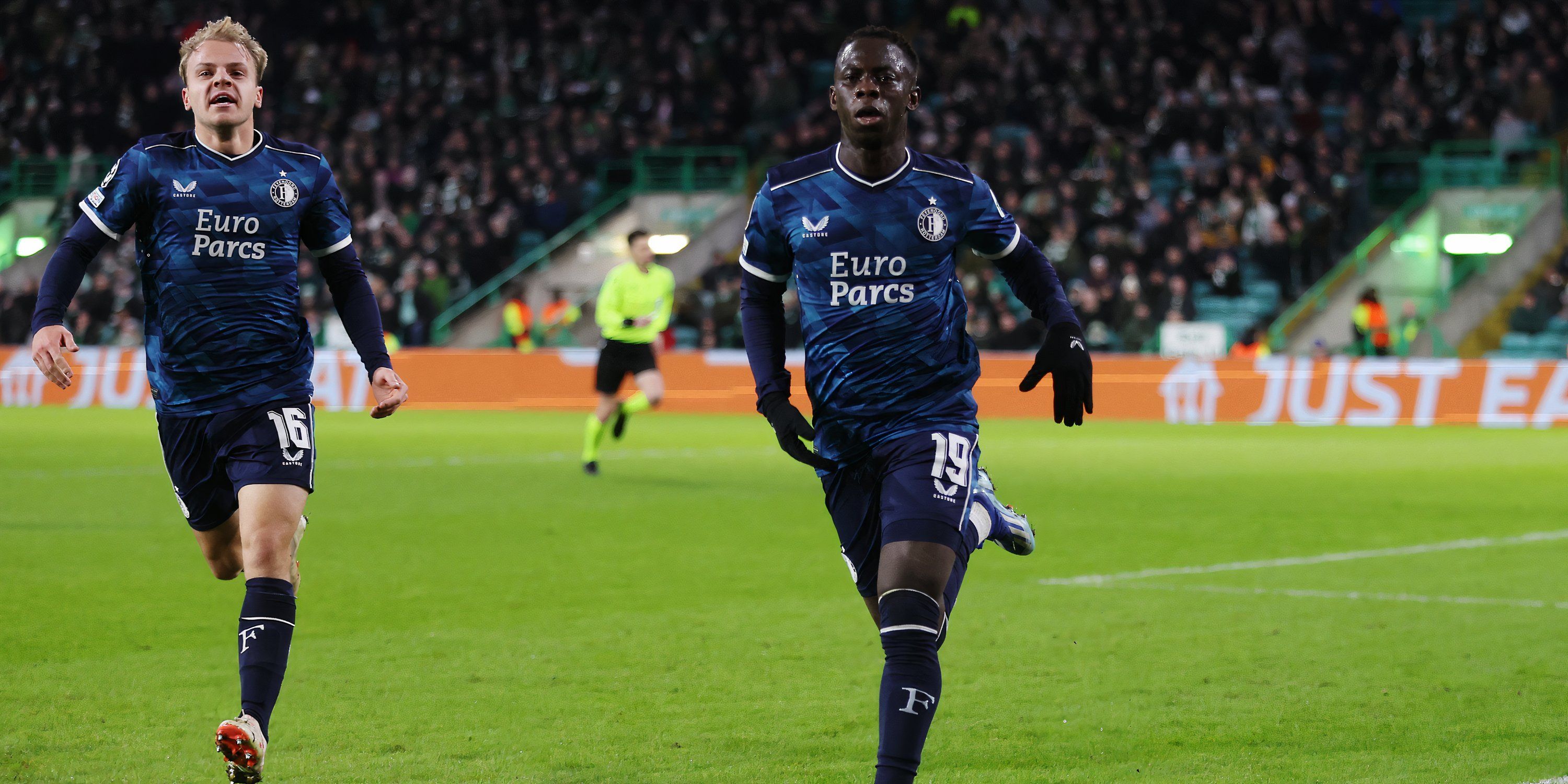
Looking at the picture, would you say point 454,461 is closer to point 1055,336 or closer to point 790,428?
point 790,428

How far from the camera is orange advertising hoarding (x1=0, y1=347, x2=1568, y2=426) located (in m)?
24.2

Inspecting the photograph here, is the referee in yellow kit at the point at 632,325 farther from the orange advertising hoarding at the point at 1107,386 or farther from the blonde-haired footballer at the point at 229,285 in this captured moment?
the blonde-haired footballer at the point at 229,285

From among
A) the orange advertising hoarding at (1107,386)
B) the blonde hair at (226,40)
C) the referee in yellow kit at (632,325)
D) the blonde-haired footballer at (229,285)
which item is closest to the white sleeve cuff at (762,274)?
the blonde-haired footballer at (229,285)

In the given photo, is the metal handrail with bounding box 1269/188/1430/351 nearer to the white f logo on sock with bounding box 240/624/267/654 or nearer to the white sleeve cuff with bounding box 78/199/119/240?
the white sleeve cuff with bounding box 78/199/119/240

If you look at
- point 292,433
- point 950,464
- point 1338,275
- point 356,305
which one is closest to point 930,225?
point 950,464

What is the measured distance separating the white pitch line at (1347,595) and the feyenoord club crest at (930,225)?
4.85m

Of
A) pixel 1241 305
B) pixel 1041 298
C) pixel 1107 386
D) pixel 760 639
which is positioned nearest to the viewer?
pixel 1041 298

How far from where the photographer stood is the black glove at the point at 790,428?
4875 mm

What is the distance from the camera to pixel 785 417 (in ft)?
16.4

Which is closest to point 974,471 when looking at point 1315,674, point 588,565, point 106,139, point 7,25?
point 1315,674

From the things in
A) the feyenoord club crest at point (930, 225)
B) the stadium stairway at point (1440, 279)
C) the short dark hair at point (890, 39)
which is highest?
the short dark hair at point (890, 39)

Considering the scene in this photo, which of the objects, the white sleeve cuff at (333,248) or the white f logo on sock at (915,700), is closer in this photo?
the white f logo on sock at (915,700)

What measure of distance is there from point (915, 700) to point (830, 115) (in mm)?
29845

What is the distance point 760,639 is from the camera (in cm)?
791
